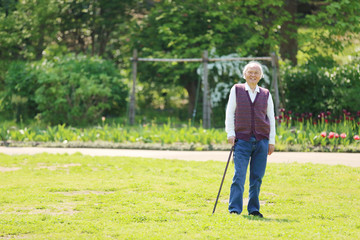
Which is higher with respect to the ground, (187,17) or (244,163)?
(187,17)

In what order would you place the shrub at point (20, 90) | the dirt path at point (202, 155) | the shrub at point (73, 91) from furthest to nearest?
the shrub at point (20, 90) < the shrub at point (73, 91) < the dirt path at point (202, 155)

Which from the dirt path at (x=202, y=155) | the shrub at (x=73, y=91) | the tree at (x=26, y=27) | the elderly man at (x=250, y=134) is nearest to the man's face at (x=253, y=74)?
the elderly man at (x=250, y=134)

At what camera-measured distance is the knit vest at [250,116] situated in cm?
549

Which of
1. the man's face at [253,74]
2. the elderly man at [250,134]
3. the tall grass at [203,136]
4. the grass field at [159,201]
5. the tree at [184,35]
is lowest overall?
the grass field at [159,201]

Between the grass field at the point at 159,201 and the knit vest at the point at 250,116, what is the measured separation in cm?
81

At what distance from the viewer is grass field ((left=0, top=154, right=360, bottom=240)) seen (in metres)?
4.87

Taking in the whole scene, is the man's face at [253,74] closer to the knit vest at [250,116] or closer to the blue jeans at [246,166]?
the knit vest at [250,116]

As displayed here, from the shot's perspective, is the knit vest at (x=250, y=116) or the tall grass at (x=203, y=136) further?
the tall grass at (x=203, y=136)

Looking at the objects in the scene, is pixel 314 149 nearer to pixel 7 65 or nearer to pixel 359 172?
pixel 359 172

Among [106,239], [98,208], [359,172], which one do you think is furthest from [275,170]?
[106,239]

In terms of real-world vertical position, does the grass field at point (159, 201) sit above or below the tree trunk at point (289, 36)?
below

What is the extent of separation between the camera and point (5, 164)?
30.2 ft

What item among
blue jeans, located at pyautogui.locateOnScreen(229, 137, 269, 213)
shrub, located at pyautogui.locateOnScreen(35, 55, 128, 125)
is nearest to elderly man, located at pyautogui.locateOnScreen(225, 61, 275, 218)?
blue jeans, located at pyautogui.locateOnScreen(229, 137, 269, 213)

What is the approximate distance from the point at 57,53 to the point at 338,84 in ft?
31.3
